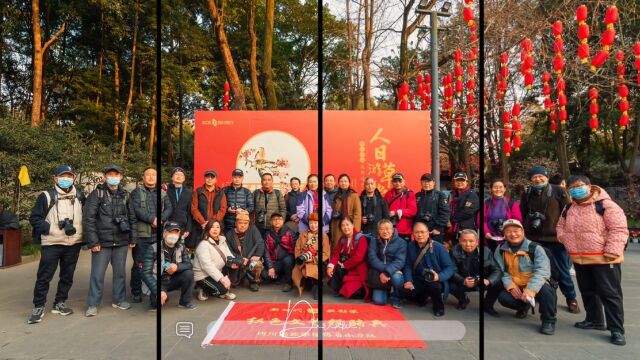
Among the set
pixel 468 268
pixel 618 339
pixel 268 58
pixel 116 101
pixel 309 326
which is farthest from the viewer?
pixel 116 101

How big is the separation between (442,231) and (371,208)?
0.85 meters

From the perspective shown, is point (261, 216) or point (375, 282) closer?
point (375, 282)

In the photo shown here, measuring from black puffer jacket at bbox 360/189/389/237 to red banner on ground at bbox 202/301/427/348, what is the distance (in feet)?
3.43

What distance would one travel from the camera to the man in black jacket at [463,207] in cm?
439

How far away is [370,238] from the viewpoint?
413 centimetres

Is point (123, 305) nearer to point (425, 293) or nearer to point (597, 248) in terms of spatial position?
point (425, 293)

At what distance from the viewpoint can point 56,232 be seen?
11.5 feet

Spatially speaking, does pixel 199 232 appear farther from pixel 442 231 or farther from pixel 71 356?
pixel 442 231

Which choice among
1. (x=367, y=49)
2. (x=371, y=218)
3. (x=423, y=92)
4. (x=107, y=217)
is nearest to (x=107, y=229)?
(x=107, y=217)

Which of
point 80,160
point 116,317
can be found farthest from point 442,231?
point 80,160

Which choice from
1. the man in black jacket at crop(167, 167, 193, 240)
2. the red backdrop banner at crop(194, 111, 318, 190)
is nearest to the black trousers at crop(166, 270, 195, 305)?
the man in black jacket at crop(167, 167, 193, 240)

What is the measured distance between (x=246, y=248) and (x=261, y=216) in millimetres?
553

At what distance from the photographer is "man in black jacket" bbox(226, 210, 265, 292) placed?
445 centimetres

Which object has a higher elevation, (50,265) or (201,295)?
(50,265)
